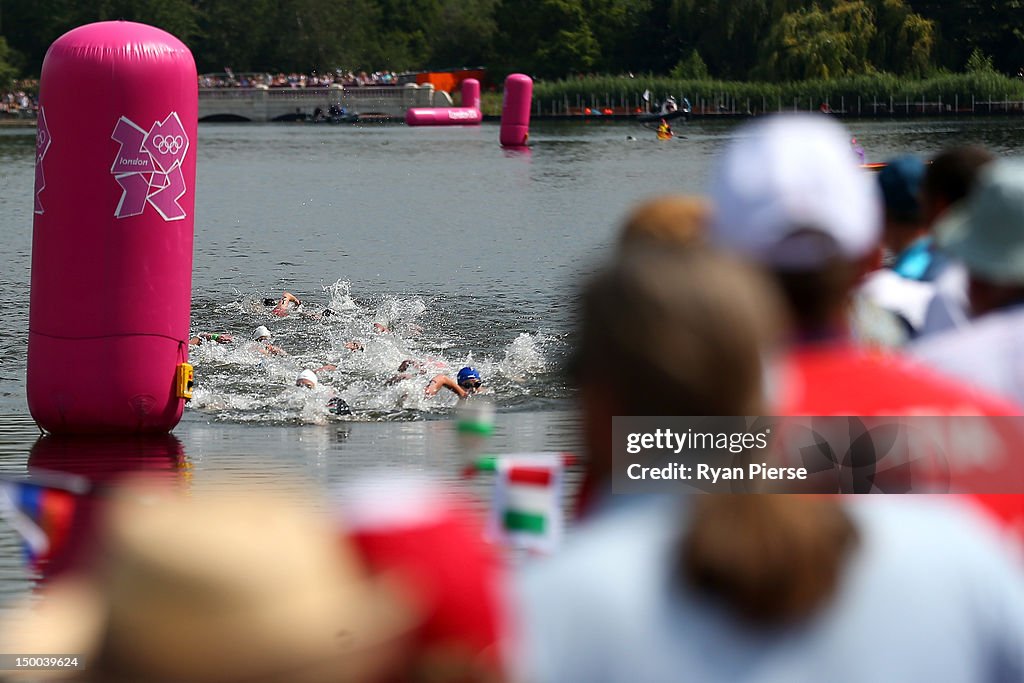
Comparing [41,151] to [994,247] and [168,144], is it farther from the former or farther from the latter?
[994,247]

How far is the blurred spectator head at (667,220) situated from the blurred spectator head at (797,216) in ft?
1.53

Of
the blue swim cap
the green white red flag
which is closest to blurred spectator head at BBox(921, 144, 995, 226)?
the green white red flag

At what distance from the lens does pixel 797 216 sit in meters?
2.65

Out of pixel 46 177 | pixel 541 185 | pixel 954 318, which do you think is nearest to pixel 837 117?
pixel 541 185

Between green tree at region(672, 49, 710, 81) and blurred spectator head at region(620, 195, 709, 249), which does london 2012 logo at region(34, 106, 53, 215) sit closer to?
blurred spectator head at region(620, 195, 709, 249)

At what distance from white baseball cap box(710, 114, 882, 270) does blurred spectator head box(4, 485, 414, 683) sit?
102 centimetres

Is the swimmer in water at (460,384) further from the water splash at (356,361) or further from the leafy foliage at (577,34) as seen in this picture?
the leafy foliage at (577,34)

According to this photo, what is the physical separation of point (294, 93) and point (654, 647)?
104756 millimetres

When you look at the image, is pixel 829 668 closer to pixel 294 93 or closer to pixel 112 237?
pixel 112 237

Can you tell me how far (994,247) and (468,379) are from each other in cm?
1243

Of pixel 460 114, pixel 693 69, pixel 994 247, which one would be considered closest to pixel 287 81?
pixel 460 114

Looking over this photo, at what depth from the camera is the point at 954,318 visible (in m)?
3.83

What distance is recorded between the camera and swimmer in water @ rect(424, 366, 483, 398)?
15586 mm

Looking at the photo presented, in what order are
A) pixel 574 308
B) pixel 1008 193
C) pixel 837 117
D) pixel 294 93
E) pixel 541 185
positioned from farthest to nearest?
pixel 294 93, pixel 837 117, pixel 541 185, pixel 1008 193, pixel 574 308
